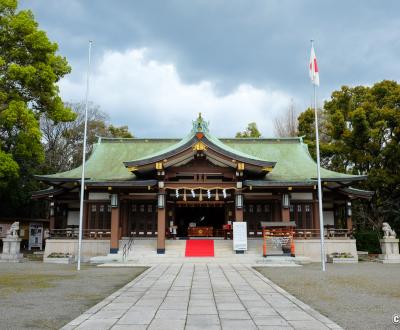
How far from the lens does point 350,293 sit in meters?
11.3

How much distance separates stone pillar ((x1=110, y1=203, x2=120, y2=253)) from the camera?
2384cm

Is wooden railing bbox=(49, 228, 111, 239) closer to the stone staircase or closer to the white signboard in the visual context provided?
the stone staircase

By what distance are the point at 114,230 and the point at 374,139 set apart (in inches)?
863

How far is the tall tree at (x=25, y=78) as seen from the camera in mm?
22875

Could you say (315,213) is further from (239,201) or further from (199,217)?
(199,217)

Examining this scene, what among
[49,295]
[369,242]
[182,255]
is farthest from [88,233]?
[369,242]

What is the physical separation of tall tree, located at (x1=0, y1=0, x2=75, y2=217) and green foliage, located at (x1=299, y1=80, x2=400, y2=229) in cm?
2214

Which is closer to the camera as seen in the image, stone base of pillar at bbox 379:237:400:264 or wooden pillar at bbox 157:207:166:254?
stone base of pillar at bbox 379:237:400:264

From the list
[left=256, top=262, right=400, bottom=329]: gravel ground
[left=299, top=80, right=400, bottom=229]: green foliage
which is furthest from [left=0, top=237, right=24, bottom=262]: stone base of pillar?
[left=299, top=80, right=400, bottom=229]: green foliage

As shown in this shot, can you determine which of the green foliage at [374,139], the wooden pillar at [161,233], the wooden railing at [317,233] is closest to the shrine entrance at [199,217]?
the wooden pillar at [161,233]

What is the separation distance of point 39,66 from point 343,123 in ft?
79.0

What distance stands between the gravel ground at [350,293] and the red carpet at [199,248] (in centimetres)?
715

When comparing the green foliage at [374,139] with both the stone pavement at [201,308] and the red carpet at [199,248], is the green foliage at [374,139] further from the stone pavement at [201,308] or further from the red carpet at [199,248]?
the stone pavement at [201,308]

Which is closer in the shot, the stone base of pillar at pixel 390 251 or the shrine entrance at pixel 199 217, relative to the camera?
the stone base of pillar at pixel 390 251
